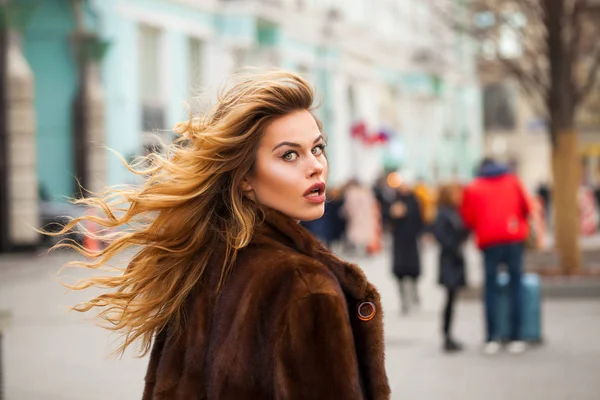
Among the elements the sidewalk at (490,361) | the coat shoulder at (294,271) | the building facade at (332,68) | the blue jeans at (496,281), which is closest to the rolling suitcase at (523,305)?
the blue jeans at (496,281)

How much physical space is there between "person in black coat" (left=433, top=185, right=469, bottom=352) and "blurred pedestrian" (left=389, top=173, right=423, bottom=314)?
2.57 metres

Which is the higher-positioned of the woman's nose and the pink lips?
the woman's nose

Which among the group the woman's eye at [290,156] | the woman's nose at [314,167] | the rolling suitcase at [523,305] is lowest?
the rolling suitcase at [523,305]

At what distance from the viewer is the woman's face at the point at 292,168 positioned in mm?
3156

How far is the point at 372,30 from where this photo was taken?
1868 inches

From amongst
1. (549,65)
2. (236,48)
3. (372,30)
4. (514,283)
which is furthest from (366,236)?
(372,30)

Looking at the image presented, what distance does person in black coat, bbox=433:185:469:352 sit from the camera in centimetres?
1152

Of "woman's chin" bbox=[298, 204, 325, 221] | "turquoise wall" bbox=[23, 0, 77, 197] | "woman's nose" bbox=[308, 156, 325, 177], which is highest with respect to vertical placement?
"turquoise wall" bbox=[23, 0, 77, 197]

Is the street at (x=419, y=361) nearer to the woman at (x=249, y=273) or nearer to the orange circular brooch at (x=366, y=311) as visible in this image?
the woman at (x=249, y=273)

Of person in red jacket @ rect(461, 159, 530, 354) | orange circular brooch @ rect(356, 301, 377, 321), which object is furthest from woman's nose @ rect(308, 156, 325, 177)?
person in red jacket @ rect(461, 159, 530, 354)

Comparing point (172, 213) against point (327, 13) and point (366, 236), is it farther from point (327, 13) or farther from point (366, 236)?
point (327, 13)

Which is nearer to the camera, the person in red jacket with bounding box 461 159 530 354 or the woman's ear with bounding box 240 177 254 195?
the woman's ear with bounding box 240 177 254 195

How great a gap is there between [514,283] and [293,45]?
89.6 feet

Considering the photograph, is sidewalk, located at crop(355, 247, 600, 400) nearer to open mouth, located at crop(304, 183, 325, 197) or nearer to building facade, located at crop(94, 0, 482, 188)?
building facade, located at crop(94, 0, 482, 188)
